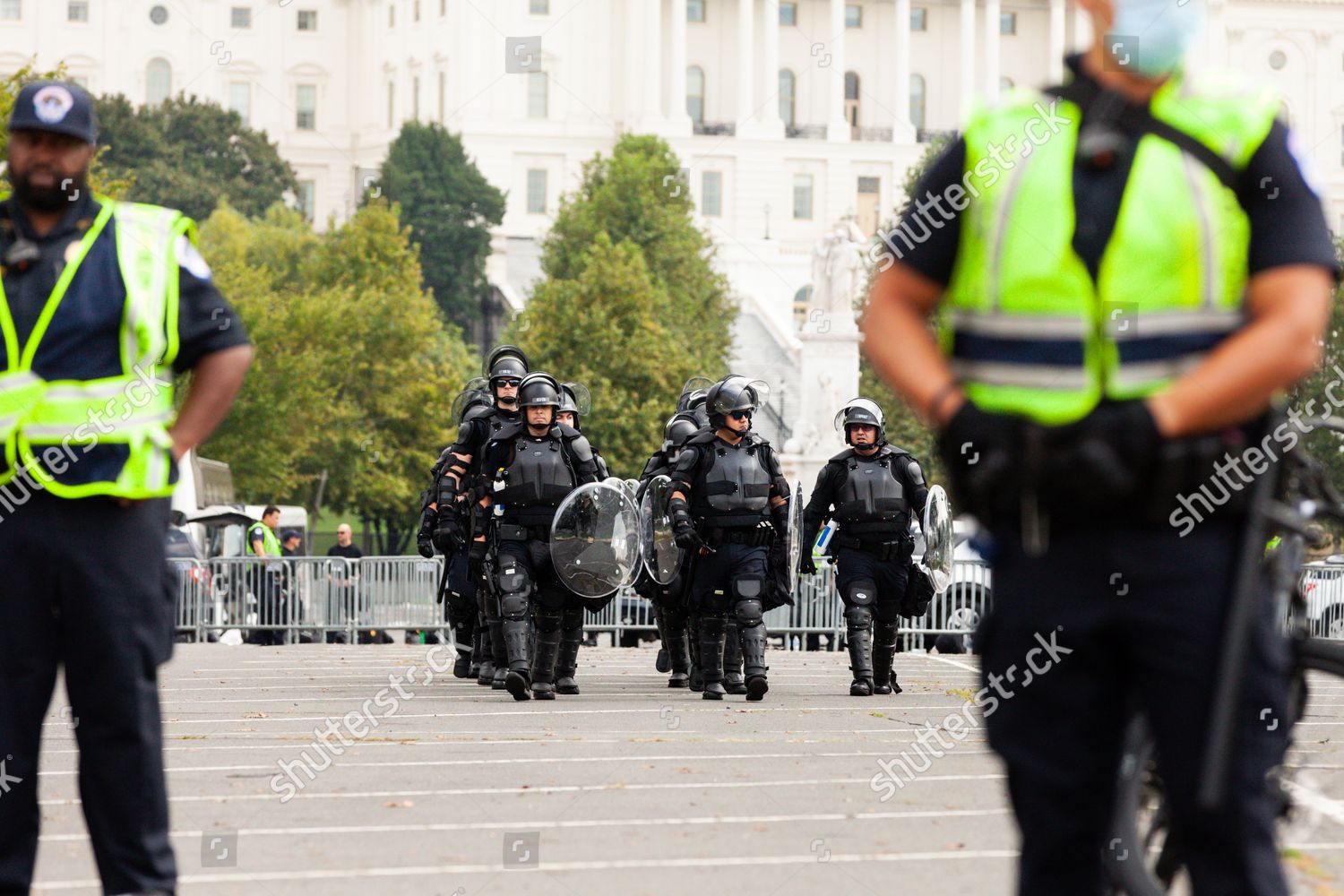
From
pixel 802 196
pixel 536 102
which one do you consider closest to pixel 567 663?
pixel 802 196

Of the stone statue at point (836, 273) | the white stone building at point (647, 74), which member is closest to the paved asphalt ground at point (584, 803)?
the stone statue at point (836, 273)

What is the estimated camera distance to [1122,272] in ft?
13.4

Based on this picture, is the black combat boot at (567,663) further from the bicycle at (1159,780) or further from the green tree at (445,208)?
the green tree at (445,208)

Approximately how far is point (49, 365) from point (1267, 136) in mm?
2733

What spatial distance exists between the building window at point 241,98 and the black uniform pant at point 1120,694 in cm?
12850

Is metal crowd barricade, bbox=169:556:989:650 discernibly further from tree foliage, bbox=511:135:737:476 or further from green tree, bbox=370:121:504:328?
green tree, bbox=370:121:504:328

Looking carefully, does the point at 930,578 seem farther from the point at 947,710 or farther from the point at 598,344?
the point at 598,344

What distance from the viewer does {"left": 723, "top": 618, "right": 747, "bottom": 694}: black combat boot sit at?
1688 centimetres

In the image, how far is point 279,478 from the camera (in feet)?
191

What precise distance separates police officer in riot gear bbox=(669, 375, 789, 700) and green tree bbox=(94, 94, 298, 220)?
3268 inches

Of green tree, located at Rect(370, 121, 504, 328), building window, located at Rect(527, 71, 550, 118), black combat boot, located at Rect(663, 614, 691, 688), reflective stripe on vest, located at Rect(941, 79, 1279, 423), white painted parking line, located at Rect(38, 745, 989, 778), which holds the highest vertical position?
building window, located at Rect(527, 71, 550, 118)

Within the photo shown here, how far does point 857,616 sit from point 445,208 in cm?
8471

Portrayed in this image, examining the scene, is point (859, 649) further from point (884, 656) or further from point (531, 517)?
point (531, 517)

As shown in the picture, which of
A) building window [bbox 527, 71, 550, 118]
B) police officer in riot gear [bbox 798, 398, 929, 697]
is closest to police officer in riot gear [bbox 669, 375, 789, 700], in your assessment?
police officer in riot gear [bbox 798, 398, 929, 697]
